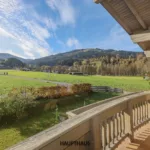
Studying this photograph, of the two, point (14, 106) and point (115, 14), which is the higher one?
point (115, 14)

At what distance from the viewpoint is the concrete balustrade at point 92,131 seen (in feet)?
5.52

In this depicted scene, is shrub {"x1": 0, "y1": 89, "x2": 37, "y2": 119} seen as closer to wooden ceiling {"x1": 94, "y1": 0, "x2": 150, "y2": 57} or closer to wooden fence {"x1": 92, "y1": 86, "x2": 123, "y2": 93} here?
wooden ceiling {"x1": 94, "y1": 0, "x2": 150, "y2": 57}

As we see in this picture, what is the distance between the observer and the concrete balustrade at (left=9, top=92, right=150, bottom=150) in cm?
168

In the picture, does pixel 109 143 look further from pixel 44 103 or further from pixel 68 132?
pixel 44 103

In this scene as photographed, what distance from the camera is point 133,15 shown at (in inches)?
136

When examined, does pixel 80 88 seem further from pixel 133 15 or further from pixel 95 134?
pixel 95 134

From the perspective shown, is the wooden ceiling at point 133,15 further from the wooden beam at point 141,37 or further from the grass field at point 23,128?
the grass field at point 23,128

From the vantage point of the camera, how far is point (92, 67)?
98.9 metres

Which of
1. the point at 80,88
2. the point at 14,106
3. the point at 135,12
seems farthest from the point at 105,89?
the point at 135,12

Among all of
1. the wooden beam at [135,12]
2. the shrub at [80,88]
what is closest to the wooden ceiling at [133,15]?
the wooden beam at [135,12]

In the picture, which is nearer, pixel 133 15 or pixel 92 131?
pixel 92 131

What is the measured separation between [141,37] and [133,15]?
20.3 inches

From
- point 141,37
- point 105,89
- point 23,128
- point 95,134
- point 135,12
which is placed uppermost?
point 135,12

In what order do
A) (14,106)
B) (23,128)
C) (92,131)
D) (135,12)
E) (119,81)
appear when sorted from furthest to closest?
(119,81) → (14,106) → (23,128) → (135,12) → (92,131)
